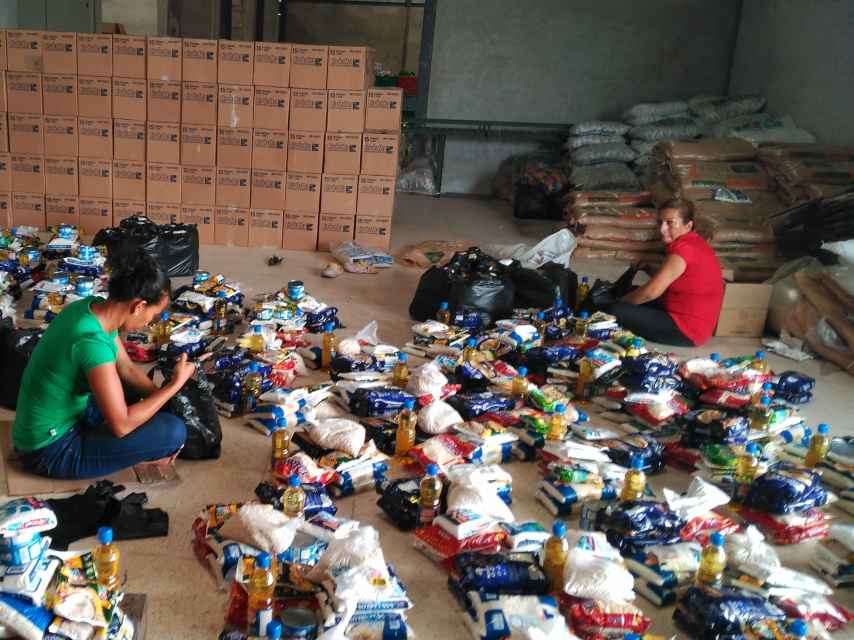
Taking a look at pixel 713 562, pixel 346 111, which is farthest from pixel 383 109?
pixel 713 562

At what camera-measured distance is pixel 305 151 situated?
291 inches

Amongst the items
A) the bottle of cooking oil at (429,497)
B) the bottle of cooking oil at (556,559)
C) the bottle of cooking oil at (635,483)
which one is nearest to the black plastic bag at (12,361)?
the bottle of cooking oil at (429,497)

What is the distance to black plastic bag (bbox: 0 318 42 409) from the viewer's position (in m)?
3.98

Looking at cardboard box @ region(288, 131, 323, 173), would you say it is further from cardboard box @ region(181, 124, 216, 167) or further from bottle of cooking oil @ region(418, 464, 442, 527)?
bottle of cooking oil @ region(418, 464, 442, 527)

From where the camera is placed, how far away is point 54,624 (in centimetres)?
219

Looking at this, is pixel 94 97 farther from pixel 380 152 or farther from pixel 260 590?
pixel 260 590

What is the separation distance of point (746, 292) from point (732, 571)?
11.1ft

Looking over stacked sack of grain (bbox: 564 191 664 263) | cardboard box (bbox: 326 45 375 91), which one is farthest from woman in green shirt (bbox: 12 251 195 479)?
stacked sack of grain (bbox: 564 191 664 263)

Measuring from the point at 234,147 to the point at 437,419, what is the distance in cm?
428

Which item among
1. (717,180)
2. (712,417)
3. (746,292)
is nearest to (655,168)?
(717,180)

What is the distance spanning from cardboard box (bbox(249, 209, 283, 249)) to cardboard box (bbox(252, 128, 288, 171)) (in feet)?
1.27

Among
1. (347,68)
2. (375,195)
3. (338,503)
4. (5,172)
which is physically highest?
(347,68)

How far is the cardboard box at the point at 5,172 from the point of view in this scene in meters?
7.36

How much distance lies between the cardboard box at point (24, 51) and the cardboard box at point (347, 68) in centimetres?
242
